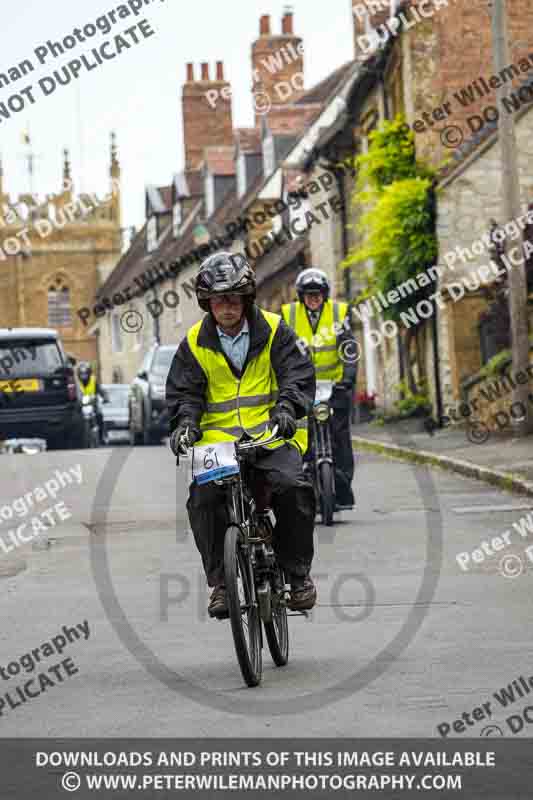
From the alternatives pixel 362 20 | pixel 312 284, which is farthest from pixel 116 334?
pixel 312 284

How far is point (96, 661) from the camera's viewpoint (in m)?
7.57

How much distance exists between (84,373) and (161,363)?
3797 millimetres

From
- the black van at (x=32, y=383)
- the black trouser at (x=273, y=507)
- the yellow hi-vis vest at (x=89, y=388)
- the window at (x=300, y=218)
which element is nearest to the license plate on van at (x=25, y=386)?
the black van at (x=32, y=383)

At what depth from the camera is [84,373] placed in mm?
34000

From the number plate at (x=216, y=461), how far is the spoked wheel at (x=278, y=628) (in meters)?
0.59

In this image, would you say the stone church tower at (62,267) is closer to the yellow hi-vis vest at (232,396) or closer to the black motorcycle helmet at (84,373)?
the black motorcycle helmet at (84,373)

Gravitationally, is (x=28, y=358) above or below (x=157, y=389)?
above

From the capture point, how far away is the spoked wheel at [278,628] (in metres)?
7.13

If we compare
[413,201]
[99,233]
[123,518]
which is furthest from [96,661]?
[99,233]

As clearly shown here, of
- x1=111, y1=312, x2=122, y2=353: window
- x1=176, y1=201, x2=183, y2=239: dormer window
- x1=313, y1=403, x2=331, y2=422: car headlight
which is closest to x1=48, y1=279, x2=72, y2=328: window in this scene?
x1=111, y1=312, x2=122, y2=353: window

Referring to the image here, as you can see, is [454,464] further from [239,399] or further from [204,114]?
[204,114]

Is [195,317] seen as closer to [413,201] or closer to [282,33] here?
[282,33]

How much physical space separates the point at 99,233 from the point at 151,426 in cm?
6135

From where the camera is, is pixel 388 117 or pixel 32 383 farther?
pixel 388 117
